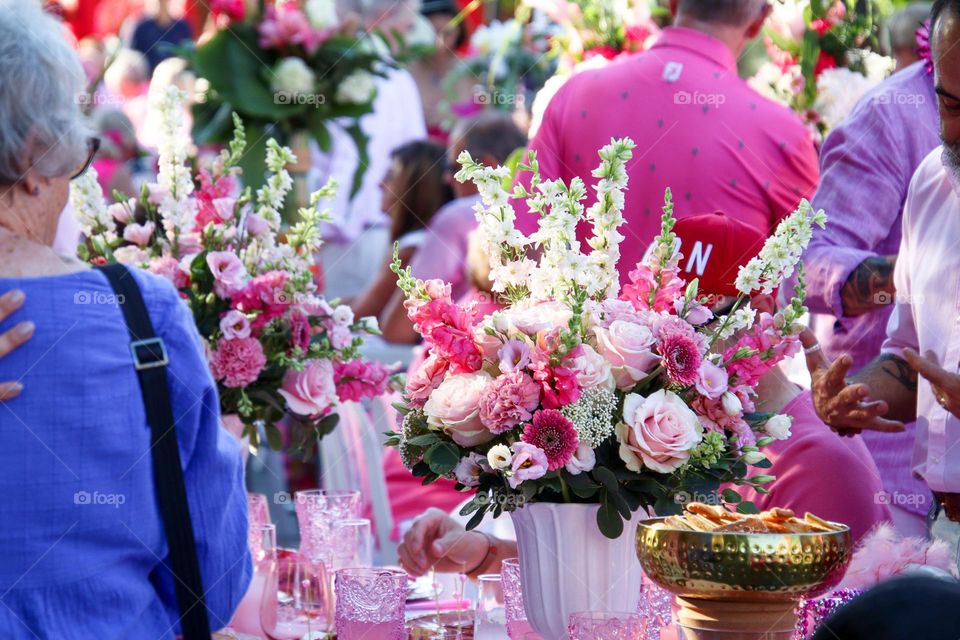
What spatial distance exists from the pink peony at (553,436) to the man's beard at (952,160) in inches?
32.0

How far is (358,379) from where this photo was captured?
2.69 metres

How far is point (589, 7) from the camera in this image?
3734 millimetres

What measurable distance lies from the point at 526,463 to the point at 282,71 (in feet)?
10.3

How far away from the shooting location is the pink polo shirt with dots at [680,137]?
10.3 ft

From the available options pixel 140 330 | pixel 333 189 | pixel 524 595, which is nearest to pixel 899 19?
pixel 333 189

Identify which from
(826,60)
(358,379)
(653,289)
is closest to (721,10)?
(826,60)

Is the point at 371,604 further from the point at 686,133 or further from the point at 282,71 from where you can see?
the point at 282,71

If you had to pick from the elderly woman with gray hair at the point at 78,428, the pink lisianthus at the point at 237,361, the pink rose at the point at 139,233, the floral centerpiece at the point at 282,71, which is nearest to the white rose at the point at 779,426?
the elderly woman with gray hair at the point at 78,428

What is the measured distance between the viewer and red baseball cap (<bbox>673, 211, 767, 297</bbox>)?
2229 mm

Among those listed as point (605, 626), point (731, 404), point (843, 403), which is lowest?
point (605, 626)

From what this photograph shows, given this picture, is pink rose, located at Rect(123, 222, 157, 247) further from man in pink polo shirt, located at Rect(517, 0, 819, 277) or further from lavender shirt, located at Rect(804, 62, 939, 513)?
lavender shirt, located at Rect(804, 62, 939, 513)

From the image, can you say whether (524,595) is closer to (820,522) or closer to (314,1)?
(820,522)

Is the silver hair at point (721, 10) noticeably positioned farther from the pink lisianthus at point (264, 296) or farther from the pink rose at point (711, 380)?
the pink rose at point (711, 380)

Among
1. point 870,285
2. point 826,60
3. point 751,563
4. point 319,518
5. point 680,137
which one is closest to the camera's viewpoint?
point 751,563
